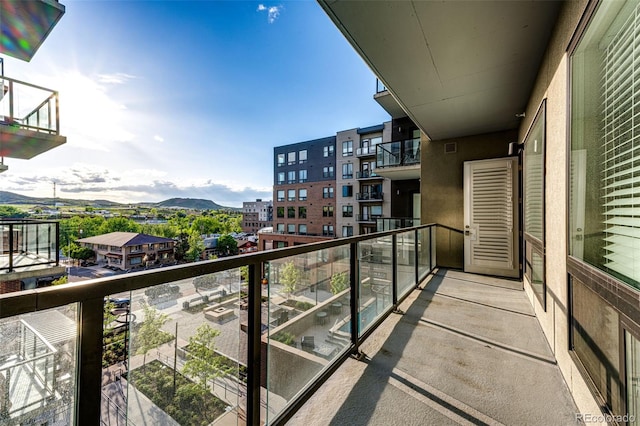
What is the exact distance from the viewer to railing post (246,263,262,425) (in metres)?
1.26

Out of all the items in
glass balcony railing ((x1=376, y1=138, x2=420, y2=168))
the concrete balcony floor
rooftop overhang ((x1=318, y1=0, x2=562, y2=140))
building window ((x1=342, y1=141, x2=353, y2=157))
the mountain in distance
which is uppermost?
building window ((x1=342, y1=141, x2=353, y2=157))

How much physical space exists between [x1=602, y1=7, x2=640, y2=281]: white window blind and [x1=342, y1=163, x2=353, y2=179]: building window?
17.7 m

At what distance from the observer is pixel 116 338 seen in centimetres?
84

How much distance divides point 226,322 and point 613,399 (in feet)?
5.94

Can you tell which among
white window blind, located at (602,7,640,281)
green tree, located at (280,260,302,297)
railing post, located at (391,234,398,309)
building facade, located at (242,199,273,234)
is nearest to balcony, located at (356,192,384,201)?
railing post, located at (391,234,398,309)

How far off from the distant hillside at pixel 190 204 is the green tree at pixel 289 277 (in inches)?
799

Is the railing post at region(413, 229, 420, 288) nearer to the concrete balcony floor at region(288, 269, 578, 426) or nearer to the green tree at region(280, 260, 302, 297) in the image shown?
the concrete balcony floor at region(288, 269, 578, 426)

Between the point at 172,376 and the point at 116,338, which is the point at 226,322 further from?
the point at 116,338

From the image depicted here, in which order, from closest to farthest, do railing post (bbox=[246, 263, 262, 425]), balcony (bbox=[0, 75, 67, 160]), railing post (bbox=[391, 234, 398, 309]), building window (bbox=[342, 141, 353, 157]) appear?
railing post (bbox=[246, 263, 262, 425]) → railing post (bbox=[391, 234, 398, 309]) → balcony (bbox=[0, 75, 67, 160]) → building window (bbox=[342, 141, 353, 157])

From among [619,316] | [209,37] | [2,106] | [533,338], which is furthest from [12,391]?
[209,37]

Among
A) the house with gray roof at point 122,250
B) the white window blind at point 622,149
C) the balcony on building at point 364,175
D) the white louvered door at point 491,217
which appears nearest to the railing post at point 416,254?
the white louvered door at point 491,217

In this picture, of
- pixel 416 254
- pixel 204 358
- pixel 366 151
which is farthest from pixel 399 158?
pixel 366 151

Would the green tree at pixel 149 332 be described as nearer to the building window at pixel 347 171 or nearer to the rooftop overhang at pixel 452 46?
the rooftop overhang at pixel 452 46

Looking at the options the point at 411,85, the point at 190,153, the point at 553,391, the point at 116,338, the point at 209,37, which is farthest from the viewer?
the point at 190,153
